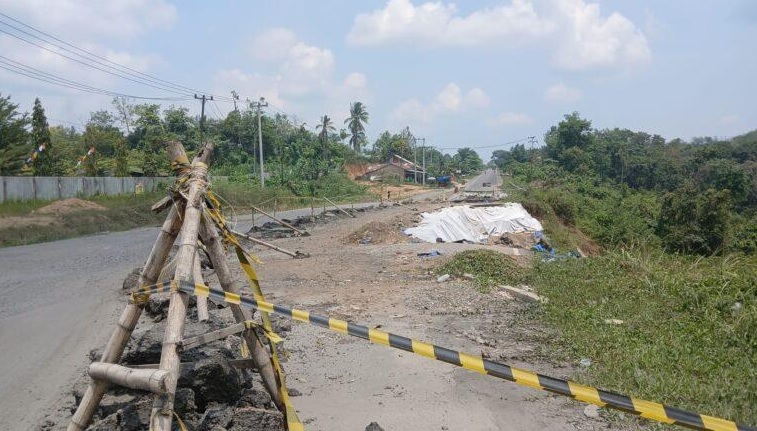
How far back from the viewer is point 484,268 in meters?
12.2

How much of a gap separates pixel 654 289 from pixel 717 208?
17.8 metres

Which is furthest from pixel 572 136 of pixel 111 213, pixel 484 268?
pixel 484 268

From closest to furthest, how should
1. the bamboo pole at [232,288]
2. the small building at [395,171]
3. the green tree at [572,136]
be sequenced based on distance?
1. the bamboo pole at [232,288]
2. the green tree at [572,136]
3. the small building at [395,171]

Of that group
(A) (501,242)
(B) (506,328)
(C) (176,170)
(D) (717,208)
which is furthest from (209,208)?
(D) (717,208)

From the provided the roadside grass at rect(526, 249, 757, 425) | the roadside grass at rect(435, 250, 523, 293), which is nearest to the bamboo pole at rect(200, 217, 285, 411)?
the roadside grass at rect(526, 249, 757, 425)

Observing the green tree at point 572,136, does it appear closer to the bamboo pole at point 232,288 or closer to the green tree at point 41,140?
the green tree at point 41,140

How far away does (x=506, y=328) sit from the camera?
810 centimetres

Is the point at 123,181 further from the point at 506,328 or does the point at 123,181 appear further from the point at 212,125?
the point at 506,328

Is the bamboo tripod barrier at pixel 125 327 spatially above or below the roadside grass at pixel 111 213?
above

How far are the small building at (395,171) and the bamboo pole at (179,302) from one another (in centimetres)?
6685

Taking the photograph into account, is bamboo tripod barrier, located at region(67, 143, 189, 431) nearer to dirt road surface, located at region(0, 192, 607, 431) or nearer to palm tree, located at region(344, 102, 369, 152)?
dirt road surface, located at region(0, 192, 607, 431)

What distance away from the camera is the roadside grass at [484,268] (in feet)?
37.6

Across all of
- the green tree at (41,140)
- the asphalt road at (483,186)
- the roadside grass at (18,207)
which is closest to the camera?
the roadside grass at (18,207)

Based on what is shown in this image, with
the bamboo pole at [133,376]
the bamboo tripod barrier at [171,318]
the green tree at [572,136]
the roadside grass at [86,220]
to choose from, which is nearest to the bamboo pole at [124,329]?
the bamboo tripod barrier at [171,318]
